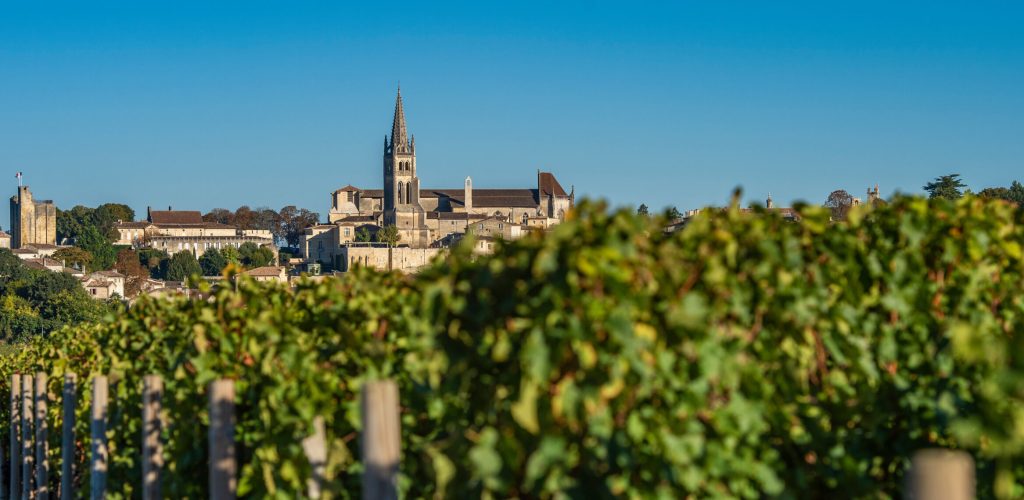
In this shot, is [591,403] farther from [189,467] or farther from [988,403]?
[189,467]

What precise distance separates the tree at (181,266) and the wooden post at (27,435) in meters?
116

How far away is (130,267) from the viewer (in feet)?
429

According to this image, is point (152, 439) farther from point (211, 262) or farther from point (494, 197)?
point (494, 197)

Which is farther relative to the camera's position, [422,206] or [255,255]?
[422,206]

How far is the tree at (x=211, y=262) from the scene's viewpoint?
129500 millimetres

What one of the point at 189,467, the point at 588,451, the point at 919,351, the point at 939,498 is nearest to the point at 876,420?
the point at 919,351

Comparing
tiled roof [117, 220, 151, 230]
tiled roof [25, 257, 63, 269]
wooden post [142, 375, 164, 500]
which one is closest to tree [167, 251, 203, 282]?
tiled roof [25, 257, 63, 269]

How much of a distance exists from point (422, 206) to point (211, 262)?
2635 centimetres

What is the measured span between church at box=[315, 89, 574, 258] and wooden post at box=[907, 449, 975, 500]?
131m

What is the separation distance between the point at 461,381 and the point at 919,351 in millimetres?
1503

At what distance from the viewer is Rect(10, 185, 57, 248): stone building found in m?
157

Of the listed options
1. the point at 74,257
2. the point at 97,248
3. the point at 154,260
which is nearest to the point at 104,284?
the point at 74,257

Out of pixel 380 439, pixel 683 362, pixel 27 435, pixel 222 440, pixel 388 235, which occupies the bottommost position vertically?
pixel 27 435

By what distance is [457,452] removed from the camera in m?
3.47
